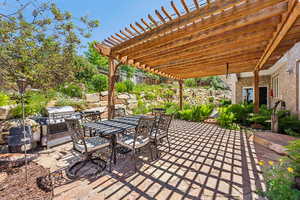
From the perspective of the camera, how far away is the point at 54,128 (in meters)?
3.29

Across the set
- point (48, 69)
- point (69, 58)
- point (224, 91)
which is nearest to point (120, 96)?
point (69, 58)

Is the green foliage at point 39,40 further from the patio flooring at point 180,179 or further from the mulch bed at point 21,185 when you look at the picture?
the patio flooring at point 180,179

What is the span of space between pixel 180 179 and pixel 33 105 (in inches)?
183

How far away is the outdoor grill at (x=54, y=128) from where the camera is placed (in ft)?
10.0

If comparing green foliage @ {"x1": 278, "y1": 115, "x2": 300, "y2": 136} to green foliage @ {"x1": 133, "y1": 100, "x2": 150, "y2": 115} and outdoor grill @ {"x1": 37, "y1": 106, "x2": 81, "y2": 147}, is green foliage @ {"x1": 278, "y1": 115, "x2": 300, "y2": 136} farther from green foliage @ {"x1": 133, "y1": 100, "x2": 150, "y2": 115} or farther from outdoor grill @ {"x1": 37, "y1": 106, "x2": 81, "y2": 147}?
outdoor grill @ {"x1": 37, "y1": 106, "x2": 81, "y2": 147}

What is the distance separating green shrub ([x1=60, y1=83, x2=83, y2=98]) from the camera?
5.52m

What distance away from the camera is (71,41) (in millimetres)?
3879

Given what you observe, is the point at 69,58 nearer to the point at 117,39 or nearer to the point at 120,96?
the point at 117,39

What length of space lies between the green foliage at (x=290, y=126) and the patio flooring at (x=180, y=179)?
5.28ft

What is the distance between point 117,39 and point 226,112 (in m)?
5.37

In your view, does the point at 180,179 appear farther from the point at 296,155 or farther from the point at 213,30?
the point at 213,30

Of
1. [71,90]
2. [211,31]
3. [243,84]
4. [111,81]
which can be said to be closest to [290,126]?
[211,31]

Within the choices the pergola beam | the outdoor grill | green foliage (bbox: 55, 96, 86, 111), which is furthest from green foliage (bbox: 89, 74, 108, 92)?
the pergola beam

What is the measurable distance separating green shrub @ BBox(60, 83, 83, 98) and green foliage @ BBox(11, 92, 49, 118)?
1139mm
